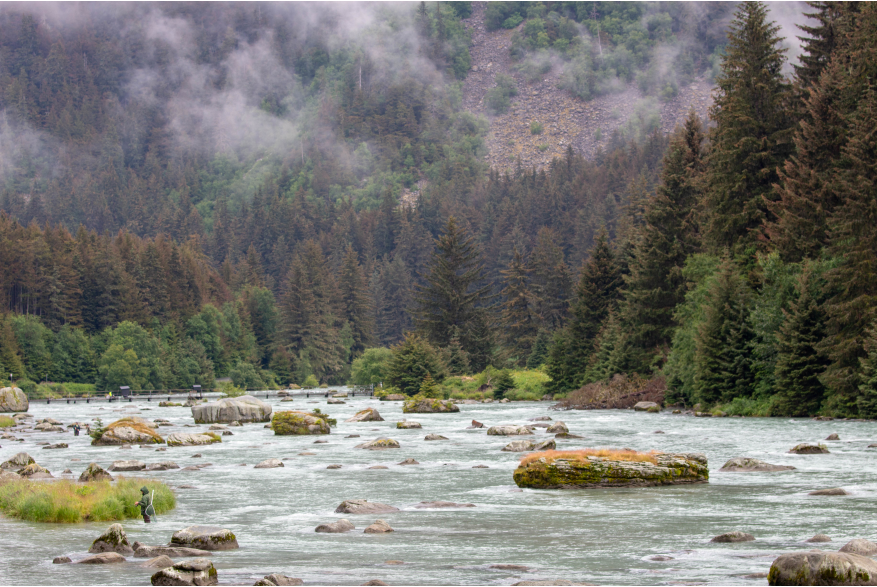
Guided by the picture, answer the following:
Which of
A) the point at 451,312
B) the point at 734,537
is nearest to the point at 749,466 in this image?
the point at 734,537

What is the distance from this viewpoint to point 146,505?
2045cm

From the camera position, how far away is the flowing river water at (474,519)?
49.0 feet

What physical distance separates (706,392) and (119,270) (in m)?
104

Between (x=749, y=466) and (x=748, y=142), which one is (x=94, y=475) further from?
(x=748, y=142)

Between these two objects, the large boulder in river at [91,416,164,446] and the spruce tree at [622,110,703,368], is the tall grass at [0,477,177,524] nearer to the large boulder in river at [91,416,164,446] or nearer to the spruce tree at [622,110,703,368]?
the large boulder in river at [91,416,164,446]

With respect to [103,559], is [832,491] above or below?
below

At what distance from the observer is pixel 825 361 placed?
156 ft

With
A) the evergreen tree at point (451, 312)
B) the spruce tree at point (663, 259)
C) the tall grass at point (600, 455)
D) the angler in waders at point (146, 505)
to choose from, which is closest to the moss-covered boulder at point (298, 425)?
the tall grass at point (600, 455)

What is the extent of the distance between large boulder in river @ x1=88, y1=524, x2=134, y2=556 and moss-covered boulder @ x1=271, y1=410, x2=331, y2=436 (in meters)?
30.0

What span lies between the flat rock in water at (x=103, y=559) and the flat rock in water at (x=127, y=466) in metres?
14.8

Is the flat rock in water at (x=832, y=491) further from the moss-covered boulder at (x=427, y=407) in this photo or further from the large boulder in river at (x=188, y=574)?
the moss-covered boulder at (x=427, y=407)

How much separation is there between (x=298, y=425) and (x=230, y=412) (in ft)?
36.9

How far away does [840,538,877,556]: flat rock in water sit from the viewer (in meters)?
15.1

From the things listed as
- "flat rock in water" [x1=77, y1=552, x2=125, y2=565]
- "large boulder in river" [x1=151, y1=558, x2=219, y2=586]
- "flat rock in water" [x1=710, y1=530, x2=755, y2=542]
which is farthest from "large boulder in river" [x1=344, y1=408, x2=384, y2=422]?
"large boulder in river" [x1=151, y1=558, x2=219, y2=586]
